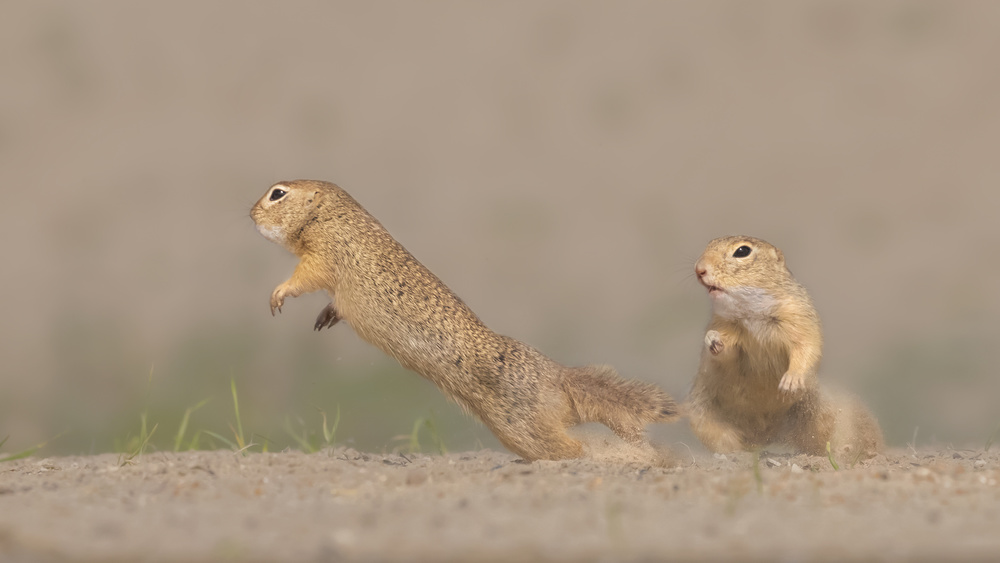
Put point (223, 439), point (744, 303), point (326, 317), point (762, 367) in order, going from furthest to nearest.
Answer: point (223, 439) → point (326, 317) → point (762, 367) → point (744, 303)

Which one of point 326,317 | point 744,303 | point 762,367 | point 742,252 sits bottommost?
point 326,317

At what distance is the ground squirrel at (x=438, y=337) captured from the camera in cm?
633

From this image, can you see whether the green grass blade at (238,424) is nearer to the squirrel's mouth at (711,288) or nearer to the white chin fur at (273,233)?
the white chin fur at (273,233)

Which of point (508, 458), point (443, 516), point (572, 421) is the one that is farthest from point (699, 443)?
point (443, 516)

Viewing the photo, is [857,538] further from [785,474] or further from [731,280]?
[731,280]

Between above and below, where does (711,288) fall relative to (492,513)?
above

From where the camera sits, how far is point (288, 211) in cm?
700

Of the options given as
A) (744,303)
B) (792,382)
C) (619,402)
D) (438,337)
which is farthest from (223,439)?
(792,382)

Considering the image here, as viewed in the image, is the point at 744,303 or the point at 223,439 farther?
the point at 223,439

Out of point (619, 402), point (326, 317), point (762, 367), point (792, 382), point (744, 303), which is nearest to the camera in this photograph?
point (792, 382)

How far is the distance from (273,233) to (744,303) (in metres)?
3.21

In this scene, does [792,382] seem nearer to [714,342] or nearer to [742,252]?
[714,342]

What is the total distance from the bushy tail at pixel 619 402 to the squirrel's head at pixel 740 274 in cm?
72

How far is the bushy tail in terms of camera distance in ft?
20.6
